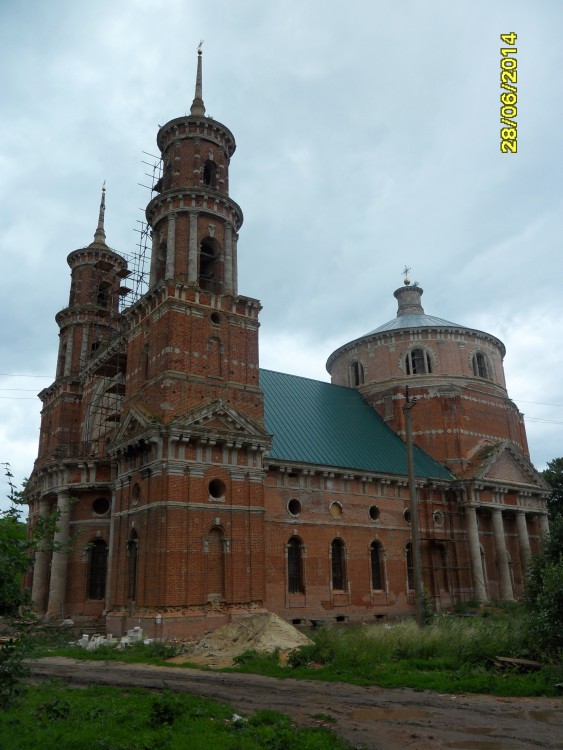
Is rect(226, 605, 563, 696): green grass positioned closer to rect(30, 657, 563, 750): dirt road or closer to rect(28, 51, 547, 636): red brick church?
rect(30, 657, 563, 750): dirt road

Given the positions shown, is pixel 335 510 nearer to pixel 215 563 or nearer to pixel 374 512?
pixel 374 512

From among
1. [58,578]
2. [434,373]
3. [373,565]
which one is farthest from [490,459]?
[58,578]

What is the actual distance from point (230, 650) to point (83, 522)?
1224cm

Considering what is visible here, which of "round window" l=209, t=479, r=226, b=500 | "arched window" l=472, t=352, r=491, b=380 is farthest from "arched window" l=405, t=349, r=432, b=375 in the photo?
"round window" l=209, t=479, r=226, b=500

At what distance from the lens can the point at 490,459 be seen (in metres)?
39.0

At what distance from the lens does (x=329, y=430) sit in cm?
3672

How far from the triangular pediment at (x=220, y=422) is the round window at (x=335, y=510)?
6633 mm

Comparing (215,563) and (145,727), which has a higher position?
(215,563)

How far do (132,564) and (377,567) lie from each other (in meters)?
13.4

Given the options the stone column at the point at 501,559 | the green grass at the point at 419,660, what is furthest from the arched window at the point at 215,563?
the stone column at the point at 501,559

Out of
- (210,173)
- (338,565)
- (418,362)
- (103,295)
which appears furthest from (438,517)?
(103,295)

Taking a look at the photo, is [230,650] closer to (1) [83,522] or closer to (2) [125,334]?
(1) [83,522]

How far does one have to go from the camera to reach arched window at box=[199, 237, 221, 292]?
1236 inches

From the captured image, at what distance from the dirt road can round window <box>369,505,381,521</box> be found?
17.0 m
